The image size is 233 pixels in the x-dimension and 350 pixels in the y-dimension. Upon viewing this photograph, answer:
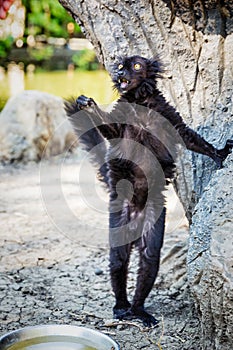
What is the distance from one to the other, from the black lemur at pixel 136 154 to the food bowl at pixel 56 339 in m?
0.67

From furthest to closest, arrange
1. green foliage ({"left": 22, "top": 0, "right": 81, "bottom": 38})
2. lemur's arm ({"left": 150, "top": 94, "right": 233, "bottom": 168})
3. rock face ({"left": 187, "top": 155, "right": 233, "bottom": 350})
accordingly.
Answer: green foliage ({"left": 22, "top": 0, "right": 81, "bottom": 38})
lemur's arm ({"left": 150, "top": 94, "right": 233, "bottom": 168})
rock face ({"left": 187, "top": 155, "right": 233, "bottom": 350})

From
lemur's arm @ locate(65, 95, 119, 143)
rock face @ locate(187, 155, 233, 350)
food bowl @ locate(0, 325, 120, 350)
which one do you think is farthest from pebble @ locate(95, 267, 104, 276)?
rock face @ locate(187, 155, 233, 350)

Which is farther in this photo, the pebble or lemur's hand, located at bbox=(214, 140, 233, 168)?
the pebble

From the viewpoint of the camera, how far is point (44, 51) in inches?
629

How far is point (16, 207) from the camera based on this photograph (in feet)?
19.9

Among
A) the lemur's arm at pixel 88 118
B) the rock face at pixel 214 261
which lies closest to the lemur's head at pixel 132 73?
the lemur's arm at pixel 88 118

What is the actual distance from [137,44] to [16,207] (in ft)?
8.38

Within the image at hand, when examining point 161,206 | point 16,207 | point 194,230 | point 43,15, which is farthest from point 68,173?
point 43,15

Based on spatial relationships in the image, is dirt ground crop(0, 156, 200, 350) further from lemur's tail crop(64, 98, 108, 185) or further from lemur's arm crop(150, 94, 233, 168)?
lemur's arm crop(150, 94, 233, 168)

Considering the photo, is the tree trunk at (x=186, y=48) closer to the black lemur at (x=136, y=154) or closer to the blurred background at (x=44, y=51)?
the black lemur at (x=136, y=154)

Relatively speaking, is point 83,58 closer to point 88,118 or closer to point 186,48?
point 186,48

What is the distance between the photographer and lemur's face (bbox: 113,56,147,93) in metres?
3.57

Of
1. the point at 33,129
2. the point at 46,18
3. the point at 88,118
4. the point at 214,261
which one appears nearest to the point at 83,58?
the point at 46,18

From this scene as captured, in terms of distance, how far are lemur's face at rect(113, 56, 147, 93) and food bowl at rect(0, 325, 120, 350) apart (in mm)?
1303
